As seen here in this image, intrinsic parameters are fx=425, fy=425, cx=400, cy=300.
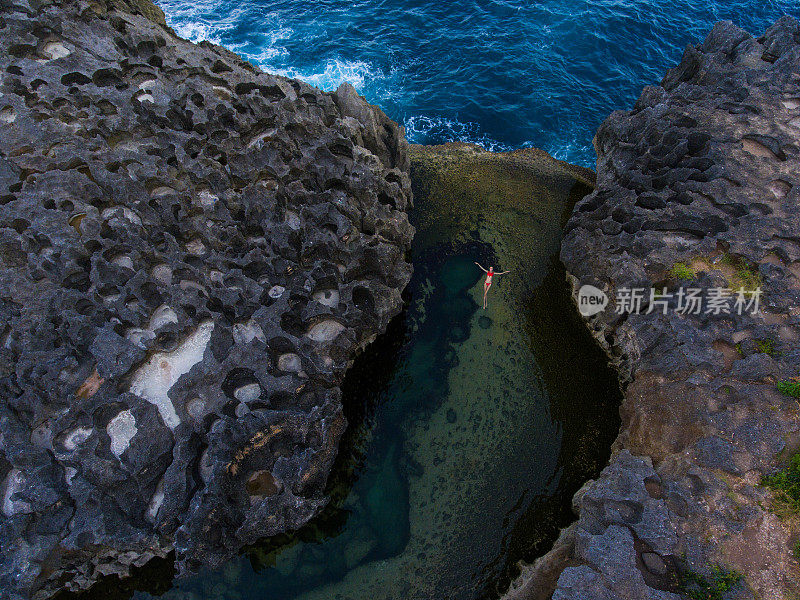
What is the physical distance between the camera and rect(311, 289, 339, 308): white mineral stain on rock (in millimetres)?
17031

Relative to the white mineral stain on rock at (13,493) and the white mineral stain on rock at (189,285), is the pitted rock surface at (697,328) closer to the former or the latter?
the white mineral stain on rock at (13,493)

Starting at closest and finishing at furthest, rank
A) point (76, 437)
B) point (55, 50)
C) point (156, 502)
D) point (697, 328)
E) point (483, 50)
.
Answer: point (156, 502), point (76, 437), point (697, 328), point (55, 50), point (483, 50)

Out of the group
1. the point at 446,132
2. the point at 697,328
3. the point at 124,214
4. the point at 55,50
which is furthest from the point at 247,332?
the point at 446,132

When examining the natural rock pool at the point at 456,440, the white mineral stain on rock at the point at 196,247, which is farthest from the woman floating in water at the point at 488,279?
the white mineral stain on rock at the point at 196,247

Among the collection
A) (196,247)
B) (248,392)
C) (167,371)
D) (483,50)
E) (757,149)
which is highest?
(483,50)

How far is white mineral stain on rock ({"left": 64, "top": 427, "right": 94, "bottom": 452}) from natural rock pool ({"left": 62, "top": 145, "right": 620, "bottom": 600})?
4.48 m

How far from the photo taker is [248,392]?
47.4 feet

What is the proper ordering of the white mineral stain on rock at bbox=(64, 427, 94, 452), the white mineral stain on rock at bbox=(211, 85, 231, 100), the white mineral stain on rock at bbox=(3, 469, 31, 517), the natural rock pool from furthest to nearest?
the white mineral stain on rock at bbox=(211, 85, 231, 100), the natural rock pool, the white mineral stain on rock at bbox=(64, 427, 94, 452), the white mineral stain on rock at bbox=(3, 469, 31, 517)

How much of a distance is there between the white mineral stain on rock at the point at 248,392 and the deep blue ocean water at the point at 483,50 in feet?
68.0

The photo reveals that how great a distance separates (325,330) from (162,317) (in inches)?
232

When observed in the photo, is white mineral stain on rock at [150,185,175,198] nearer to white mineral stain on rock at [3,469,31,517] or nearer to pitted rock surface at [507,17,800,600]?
white mineral stain on rock at [3,469,31,517]

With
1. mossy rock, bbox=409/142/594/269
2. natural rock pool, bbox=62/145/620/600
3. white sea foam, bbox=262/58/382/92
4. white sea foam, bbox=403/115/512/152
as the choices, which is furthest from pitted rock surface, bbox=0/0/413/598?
white sea foam, bbox=262/58/382/92

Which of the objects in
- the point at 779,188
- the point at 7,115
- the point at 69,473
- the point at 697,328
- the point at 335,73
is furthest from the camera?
the point at 335,73

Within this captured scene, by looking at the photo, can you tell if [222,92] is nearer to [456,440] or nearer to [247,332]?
[247,332]
